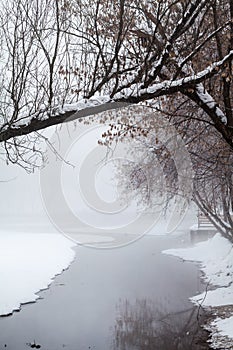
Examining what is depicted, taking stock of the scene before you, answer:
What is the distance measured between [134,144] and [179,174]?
13.9 ft

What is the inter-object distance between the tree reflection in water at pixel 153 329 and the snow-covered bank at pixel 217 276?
0.45m

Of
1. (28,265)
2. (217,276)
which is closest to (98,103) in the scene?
(217,276)

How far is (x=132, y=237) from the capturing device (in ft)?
106

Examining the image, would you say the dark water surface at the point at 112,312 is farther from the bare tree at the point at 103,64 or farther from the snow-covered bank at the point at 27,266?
the bare tree at the point at 103,64

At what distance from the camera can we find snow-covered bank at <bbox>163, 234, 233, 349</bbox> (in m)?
8.92

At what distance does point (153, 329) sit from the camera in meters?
9.66

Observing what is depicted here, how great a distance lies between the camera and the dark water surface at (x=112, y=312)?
891 centimetres

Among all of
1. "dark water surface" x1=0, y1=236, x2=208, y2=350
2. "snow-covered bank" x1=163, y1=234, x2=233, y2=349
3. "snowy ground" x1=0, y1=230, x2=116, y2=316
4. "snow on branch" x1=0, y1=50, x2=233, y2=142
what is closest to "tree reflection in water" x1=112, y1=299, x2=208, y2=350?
"dark water surface" x1=0, y1=236, x2=208, y2=350

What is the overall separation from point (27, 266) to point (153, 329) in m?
9.86

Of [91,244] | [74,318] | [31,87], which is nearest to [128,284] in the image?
[74,318]

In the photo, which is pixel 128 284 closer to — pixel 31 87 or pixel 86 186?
pixel 31 87

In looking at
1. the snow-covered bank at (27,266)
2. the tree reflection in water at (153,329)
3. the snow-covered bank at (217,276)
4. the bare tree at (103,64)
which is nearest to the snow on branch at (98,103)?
the bare tree at (103,64)

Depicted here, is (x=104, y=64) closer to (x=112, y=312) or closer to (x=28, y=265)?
(x=112, y=312)

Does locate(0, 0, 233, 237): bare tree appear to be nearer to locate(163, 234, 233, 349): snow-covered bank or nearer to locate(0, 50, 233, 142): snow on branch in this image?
locate(0, 50, 233, 142): snow on branch
